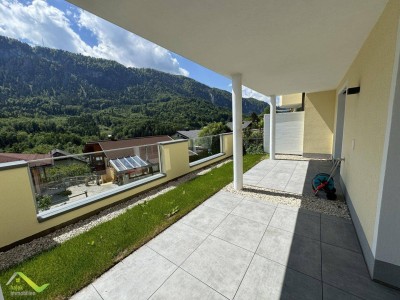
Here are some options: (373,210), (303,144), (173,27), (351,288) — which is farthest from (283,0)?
(303,144)

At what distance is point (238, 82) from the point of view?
4.59 m

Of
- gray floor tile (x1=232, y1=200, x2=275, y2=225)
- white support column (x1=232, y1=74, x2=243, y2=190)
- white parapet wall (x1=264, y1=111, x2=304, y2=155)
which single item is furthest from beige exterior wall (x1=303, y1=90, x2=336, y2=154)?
gray floor tile (x1=232, y1=200, x2=275, y2=225)

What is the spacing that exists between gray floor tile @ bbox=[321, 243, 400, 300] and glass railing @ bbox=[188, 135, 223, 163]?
196 inches

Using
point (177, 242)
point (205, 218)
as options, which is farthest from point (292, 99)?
point (177, 242)

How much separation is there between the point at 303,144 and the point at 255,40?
709 centimetres

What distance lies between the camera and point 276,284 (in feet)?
6.86

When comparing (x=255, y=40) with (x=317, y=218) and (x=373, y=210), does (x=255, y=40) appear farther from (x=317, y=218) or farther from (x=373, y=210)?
(x=317, y=218)

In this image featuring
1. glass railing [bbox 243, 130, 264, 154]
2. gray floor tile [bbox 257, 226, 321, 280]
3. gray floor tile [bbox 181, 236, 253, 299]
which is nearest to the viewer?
gray floor tile [bbox 181, 236, 253, 299]

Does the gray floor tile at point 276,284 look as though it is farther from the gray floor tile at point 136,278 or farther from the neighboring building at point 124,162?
the neighboring building at point 124,162

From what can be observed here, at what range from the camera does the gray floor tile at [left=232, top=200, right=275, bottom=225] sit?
3441 millimetres

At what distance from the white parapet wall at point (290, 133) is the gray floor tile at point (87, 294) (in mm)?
9158

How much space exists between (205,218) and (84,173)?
111 inches

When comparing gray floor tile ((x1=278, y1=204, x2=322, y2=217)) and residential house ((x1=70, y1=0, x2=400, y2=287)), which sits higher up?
residential house ((x1=70, y1=0, x2=400, y2=287))

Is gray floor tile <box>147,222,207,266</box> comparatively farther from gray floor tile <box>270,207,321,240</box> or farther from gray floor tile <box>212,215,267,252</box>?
gray floor tile <box>270,207,321,240</box>
